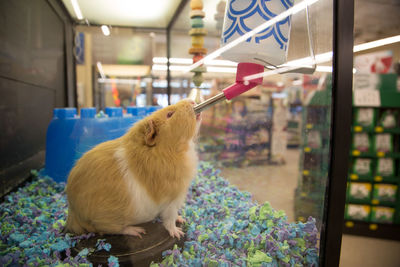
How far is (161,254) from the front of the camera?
0.72 m

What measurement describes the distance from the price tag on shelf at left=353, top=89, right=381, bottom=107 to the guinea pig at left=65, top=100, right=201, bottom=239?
5.80 feet

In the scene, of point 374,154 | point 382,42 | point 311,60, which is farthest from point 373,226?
point 311,60

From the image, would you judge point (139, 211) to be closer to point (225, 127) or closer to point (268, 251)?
point (268, 251)

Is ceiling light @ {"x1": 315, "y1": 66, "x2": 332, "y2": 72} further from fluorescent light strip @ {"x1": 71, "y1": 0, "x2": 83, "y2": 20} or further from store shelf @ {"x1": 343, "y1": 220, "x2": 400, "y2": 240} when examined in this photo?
store shelf @ {"x1": 343, "y1": 220, "x2": 400, "y2": 240}

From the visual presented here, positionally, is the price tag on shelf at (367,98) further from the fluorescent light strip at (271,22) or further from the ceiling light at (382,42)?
the fluorescent light strip at (271,22)

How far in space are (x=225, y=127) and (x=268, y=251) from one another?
0.88m

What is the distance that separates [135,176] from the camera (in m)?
0.71

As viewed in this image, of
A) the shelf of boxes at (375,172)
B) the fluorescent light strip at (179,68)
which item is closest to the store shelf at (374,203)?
the shelf of boxes at (375,172)

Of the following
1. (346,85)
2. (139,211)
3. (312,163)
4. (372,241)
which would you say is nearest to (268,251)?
(312,163)

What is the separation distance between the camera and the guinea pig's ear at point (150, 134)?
712 millimetres

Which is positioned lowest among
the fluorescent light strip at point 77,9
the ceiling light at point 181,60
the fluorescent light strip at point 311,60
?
the fluorescent light strip at point 311,60

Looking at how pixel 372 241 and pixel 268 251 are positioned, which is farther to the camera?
pixel 372 241

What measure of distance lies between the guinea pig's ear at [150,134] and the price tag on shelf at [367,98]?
73.7 inches

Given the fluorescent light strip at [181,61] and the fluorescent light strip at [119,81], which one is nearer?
the fluorescent light strip at [181,61]
